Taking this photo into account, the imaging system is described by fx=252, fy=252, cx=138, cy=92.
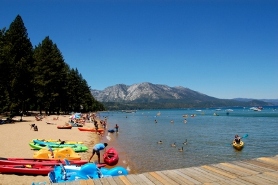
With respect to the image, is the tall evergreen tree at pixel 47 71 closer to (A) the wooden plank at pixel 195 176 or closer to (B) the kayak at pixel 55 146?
(B) the kayak at pixel 55 146

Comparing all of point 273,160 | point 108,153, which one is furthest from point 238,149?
point 273,160

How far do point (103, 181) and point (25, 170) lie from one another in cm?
863

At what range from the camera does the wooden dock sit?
7738 mm

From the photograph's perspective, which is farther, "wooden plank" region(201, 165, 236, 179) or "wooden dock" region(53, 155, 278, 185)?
"wooden plank" region(201, 165, 236, 179)

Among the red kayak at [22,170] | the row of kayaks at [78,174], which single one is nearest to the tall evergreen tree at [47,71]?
the red kayak at [22,170]

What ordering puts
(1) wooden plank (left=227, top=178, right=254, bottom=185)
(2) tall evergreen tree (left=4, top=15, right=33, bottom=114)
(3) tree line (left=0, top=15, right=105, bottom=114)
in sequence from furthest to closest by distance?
(2) tall evergreen tree (left=4, top=15, right=33, bottom=114), (3) tree line (left=0, top=15, right=105, bottom=114), (1) wooden plank (left=227, top=178, right=254, bottom=185)

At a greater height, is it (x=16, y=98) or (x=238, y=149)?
(x=16, y=98)

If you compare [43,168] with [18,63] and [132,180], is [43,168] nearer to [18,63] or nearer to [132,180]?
[132,180]

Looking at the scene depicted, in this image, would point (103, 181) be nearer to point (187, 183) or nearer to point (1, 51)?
point (187, 183)

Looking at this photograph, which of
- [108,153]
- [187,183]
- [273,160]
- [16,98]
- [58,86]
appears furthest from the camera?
[58,86]

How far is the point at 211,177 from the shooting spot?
8.16m

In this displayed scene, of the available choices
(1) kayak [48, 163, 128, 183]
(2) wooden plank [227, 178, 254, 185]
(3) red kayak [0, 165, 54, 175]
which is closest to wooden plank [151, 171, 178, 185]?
(2) wooden plank [227, 178, 254, 185]

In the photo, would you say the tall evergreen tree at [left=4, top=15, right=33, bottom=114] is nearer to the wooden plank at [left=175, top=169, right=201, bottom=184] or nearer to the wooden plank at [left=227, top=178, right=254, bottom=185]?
the wooden plank at [left=175, top=169, right=201, bottom=184]

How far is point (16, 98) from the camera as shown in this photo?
45.6 m
